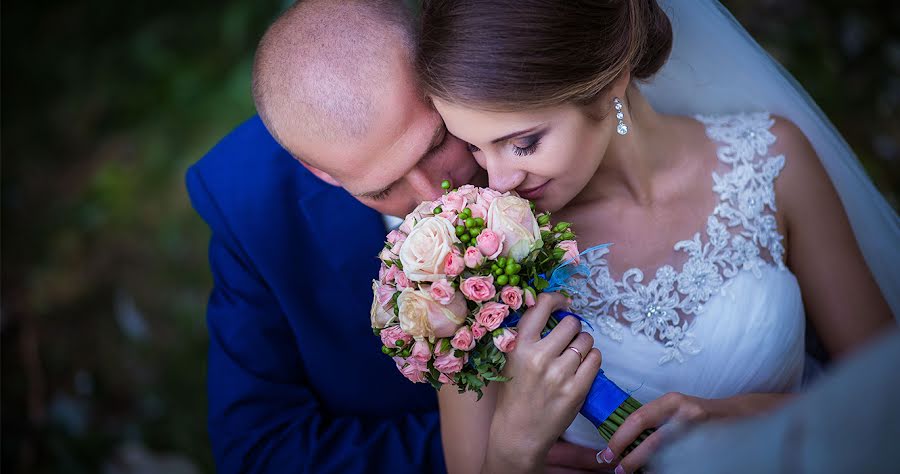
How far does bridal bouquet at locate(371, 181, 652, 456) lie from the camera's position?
1.91 meters

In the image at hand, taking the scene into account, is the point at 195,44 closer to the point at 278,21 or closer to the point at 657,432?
the point at 278,21

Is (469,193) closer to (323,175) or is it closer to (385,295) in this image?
(385,295)

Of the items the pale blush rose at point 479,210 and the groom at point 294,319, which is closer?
the pale blush rose at point 479,210

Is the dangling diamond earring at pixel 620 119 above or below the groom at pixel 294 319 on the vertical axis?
above

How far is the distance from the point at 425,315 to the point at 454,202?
0.35 m

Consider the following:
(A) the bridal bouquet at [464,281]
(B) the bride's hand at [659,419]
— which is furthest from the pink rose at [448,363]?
(B) the bride's hand at [659,419]

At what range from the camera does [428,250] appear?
6.27ft

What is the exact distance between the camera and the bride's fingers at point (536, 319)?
2.05 m

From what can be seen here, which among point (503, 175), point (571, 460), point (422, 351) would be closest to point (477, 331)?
point (422, 351)

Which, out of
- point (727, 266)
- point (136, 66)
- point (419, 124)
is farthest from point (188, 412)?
point (727, 266)

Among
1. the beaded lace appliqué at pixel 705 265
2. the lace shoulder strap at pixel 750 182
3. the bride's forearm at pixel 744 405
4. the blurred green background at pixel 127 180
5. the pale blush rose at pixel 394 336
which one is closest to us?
the pale blush rose at pixel 394 336

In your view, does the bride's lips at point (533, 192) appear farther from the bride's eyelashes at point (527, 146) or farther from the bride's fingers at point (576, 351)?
the bride's fingers at point (576, 351)

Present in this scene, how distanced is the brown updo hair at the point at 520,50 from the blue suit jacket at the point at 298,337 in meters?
0.94

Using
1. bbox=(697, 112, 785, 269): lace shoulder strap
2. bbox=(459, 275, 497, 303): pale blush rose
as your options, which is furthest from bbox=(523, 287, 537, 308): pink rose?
bbox=(697, 112, 785, 269): lace shoulder strap
